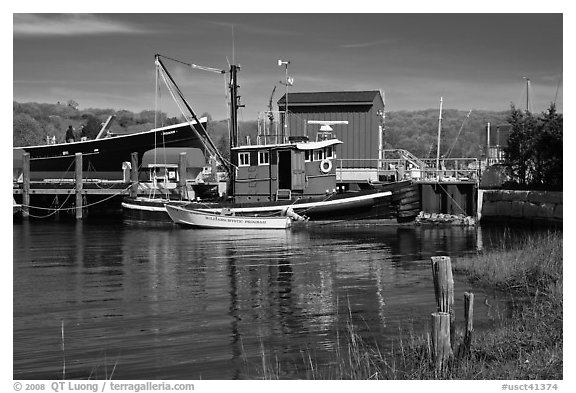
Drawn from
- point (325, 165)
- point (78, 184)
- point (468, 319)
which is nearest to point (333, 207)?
point (325, 165)

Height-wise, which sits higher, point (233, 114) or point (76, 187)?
point (233, 114)

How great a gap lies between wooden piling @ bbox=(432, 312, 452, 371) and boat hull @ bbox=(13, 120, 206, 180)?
33.1 m

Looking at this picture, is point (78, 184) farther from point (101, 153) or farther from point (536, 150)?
point (536, 150)

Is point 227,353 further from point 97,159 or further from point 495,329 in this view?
point 97,159

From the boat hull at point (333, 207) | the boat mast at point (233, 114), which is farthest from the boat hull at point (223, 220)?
the boat mast at point (233, 114)

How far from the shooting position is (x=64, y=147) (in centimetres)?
4128

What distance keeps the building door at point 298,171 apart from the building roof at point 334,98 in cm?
865

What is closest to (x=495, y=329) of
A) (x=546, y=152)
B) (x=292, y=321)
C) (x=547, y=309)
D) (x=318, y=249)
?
(x=547, y=309)

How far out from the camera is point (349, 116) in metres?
41.0

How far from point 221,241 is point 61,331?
46.2 ft

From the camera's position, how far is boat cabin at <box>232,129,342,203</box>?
3288 centimetres

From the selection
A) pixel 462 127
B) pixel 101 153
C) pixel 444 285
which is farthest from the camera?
pixel 101 153

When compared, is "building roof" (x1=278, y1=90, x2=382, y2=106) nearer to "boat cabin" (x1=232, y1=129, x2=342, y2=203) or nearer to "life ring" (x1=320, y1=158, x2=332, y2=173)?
"boat cabin" (x1=232, y1=129, x2=342, y2=203)

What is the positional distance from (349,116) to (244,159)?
943 centimetres
